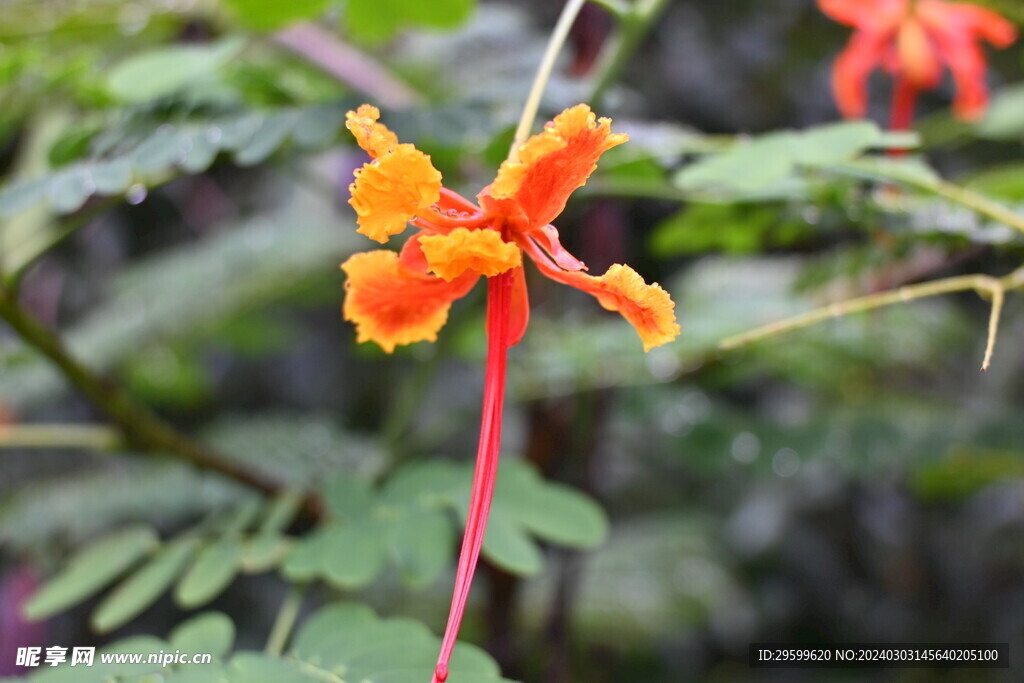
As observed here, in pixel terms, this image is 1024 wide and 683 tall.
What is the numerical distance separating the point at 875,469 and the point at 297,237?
0.95m

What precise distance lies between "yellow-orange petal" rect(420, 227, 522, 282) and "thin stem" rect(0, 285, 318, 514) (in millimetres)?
441

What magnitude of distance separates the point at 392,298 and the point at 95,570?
433mm

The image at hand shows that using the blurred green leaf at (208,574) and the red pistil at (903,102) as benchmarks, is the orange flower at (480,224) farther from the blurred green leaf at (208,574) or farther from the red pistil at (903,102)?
the red pistil at (903,102)

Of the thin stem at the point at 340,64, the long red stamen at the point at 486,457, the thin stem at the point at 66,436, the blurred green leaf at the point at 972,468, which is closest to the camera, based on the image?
the long red stamen at the point at 486,457

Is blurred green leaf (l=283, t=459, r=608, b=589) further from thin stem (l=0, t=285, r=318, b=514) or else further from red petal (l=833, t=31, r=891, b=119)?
red petal (l=833, t=31, r=891, b=119)

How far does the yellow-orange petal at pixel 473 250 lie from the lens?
437 mm

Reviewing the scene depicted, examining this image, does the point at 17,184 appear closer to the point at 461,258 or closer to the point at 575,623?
the point at 461,258

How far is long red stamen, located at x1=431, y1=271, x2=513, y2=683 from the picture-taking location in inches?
15.8

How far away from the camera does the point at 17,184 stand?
2.27 ft

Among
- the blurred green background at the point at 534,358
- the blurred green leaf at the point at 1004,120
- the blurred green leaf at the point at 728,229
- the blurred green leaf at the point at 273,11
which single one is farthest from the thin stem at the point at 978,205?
the blurred green leaf at the point at 273,11

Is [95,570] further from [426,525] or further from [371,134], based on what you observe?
[371,134]

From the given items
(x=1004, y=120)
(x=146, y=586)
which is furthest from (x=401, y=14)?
(x=1004, y=120)

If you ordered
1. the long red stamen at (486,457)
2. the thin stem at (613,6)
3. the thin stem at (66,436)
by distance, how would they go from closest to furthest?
the long red stamen at (486,457) < the thin stem at (613,6) < the thin stem at (66,436)

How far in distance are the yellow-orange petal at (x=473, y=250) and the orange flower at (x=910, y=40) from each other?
0.62 meters
